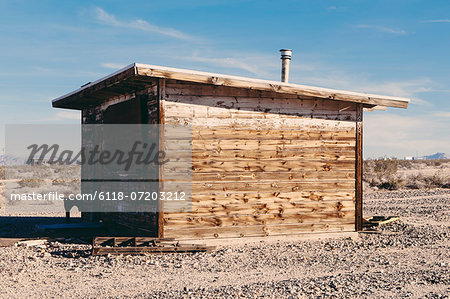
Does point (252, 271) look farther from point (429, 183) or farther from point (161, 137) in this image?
point (429, 183)

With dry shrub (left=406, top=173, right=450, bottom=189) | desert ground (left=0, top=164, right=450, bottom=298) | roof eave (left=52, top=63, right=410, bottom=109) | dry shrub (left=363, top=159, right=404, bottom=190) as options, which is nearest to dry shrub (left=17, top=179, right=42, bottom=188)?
roof eave (left=52, top=63, right=410, bottom=109)

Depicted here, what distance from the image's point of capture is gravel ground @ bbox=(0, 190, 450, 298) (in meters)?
6.45

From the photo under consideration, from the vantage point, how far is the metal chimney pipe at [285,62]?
12.0 meters

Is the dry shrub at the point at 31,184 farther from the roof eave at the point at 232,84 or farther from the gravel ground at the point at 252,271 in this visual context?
the gravel ground at the point at 252,271

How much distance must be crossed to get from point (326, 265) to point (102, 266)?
4053 mm

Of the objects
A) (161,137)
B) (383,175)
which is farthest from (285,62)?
(383,175)

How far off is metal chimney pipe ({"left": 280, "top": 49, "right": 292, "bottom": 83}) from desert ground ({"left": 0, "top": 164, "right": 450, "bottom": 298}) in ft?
13.7

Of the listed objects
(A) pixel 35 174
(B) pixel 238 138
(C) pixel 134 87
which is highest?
(C) pixel 134 87

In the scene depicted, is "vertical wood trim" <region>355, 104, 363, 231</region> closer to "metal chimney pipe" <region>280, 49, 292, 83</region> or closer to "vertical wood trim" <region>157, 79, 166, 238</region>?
"metal chimney pipe" <region>280, 49, 292, 83</region>

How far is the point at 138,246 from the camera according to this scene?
9.45 meters

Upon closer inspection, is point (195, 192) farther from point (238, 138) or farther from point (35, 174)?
point (35, 174)

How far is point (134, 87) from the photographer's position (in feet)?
34.6

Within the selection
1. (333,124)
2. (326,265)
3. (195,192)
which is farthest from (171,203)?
(333,124)

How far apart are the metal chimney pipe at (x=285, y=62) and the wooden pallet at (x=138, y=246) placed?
5049 mm
